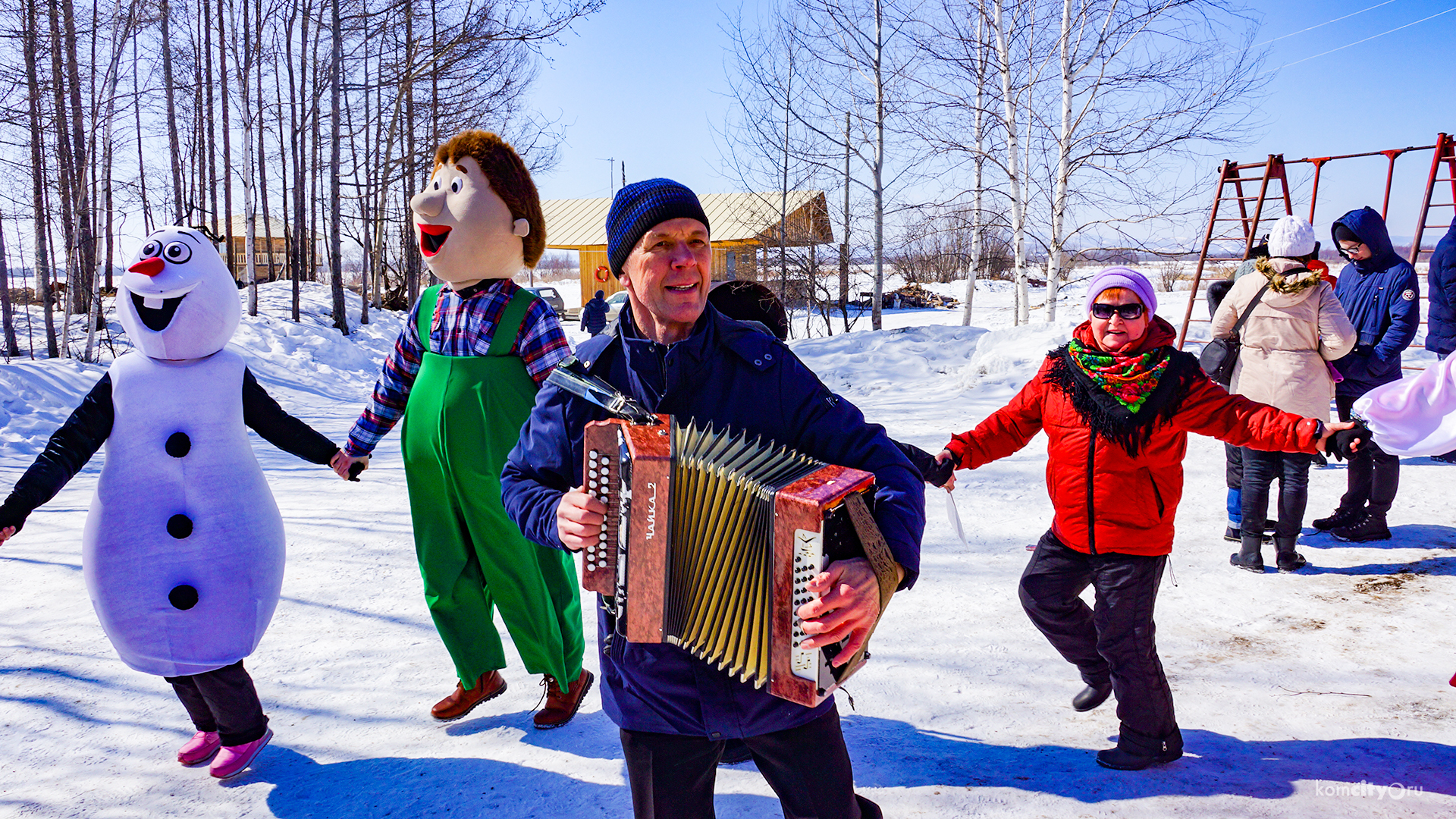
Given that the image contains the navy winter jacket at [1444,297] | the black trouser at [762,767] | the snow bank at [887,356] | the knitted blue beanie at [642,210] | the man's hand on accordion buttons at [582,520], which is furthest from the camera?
the snow bank at [887,356]

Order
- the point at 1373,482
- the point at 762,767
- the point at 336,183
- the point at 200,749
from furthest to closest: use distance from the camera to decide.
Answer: the point at 336,183
the point at 1373,482
the point at 200,749
the point at 762,767

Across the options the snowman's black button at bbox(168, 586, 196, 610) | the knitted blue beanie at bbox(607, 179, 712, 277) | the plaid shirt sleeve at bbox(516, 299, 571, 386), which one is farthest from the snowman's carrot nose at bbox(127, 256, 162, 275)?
the knitted blue beanie at bbox(607, 179, 712, 277)

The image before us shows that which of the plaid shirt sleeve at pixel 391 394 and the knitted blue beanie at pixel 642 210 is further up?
the knitted blue beanie at pixel 642 210

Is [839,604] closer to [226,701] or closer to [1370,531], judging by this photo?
[226,701]

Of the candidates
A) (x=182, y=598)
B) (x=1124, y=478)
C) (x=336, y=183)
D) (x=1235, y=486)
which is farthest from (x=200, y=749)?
(x=336, y=183)

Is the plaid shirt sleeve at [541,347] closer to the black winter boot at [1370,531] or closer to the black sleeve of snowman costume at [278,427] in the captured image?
the black sleeve of snowman costume at [278,427]

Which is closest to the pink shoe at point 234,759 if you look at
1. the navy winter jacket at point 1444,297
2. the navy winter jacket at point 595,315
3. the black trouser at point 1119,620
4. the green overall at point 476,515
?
the green overall at point 476,515

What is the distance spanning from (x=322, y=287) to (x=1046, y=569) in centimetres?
2293

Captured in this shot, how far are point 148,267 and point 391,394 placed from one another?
85 centimetres

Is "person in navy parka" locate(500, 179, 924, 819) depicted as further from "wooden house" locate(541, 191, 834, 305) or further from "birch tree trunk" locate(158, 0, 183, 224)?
"birch tree trunk" locate(158, 0, 183, 224)

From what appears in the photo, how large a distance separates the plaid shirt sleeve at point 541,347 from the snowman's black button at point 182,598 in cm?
122

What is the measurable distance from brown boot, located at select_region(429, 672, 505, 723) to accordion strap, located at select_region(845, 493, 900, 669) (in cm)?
190

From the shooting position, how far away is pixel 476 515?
278 centimetres

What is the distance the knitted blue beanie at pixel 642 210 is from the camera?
5.91 feet
